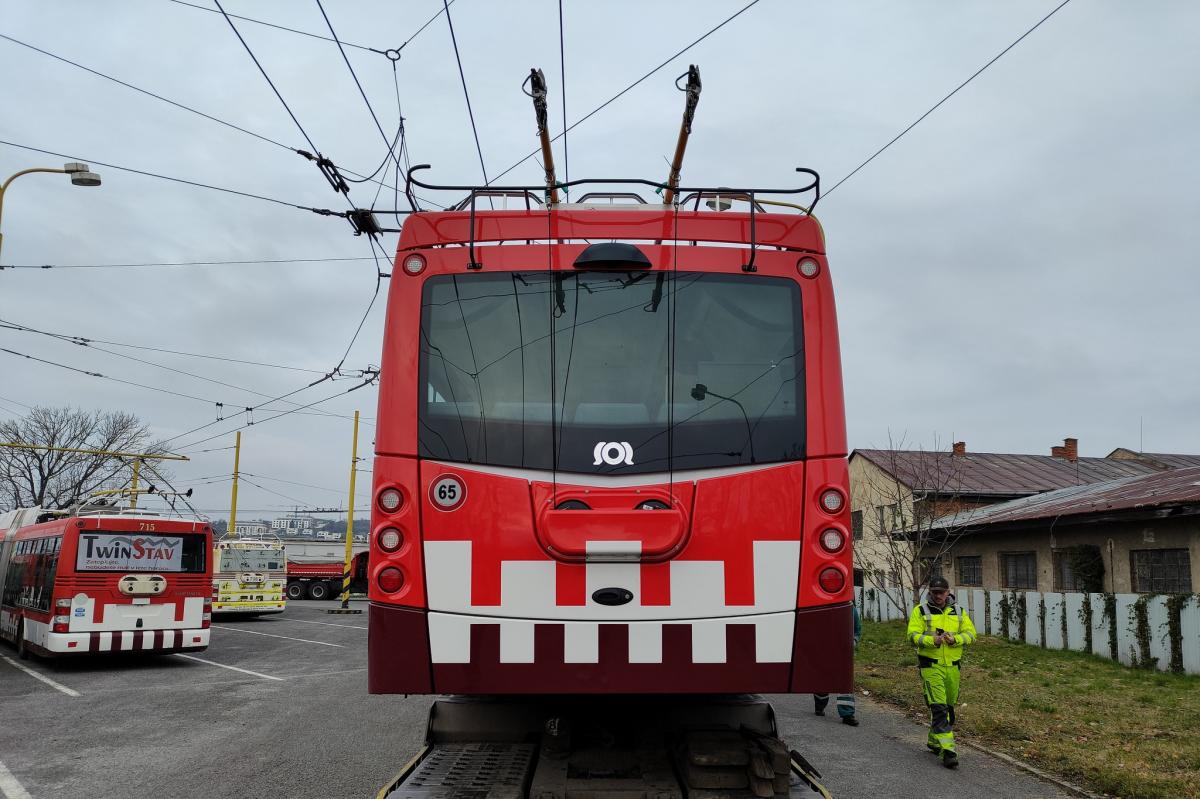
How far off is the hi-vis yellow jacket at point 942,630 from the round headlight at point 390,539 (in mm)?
6063

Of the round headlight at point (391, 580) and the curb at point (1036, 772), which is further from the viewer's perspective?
the curb at point (1036, 772)

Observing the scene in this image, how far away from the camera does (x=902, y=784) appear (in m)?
7.42

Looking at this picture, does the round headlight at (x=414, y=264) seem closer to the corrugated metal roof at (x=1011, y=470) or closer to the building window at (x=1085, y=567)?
the building window at (x=1085, y=567)

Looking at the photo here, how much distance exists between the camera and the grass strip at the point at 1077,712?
7.63m

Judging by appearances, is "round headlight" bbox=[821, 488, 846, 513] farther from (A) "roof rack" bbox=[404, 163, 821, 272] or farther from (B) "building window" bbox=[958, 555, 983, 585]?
(B) "building window" bbox=[958, 555, 983, 585]

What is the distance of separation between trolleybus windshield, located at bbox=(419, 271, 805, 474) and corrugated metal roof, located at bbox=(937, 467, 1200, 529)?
605 inches

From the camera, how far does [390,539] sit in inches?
153

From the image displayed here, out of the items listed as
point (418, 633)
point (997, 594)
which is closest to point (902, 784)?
point (418, 633)

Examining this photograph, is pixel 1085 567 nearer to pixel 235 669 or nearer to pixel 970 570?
pixel 970 570

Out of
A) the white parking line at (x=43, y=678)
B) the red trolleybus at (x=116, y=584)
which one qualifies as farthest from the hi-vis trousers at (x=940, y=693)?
the red trolleybus at (x=116, y=584)

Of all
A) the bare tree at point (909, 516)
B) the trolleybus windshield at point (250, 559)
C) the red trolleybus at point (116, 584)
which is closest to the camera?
the red trolleybus at point (116, 584)

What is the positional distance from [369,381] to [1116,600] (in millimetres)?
18879

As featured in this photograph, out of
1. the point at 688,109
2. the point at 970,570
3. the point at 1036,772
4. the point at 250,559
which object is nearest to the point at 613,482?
the point at 688,109

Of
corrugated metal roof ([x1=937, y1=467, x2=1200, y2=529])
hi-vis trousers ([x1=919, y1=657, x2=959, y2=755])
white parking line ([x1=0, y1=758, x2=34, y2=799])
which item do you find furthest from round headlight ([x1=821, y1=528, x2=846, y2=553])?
corrugated metal roof ([x1=937, y1=467, x2=1200, y2=529])
